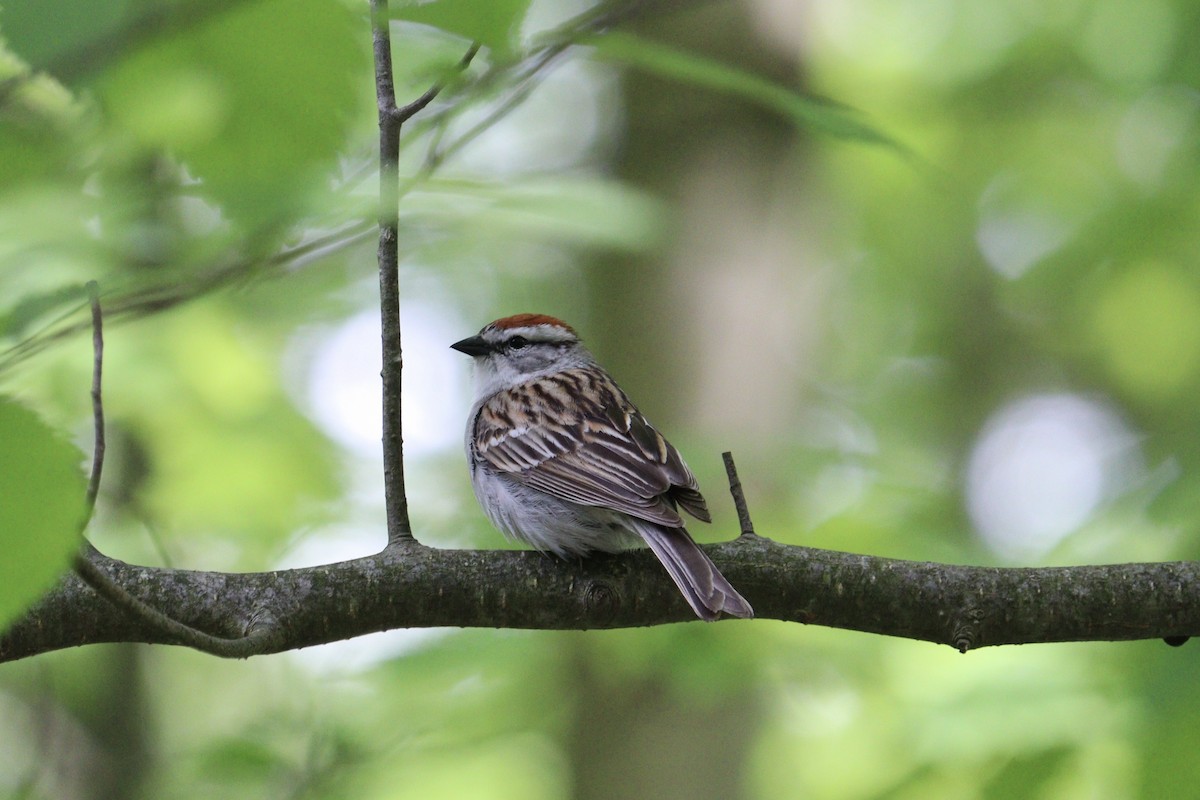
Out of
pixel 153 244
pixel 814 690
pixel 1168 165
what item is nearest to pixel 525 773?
pixel 814 690

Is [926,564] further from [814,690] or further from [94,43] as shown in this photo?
[94,43]

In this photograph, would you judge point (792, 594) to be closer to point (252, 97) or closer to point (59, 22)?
point (252, 97)

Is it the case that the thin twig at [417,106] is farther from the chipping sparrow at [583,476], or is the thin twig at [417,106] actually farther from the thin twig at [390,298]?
the chipping sparrow at [583,476]

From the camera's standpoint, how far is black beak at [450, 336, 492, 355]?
5.64m

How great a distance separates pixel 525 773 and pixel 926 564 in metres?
8.90

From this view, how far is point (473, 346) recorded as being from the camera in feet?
18.7

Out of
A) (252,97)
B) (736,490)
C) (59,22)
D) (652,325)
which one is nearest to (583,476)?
(736,490)

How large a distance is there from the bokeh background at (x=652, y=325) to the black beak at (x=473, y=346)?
18.7 inches

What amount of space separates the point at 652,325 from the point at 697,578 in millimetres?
5607

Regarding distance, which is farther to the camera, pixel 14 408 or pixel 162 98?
pixel 162 98

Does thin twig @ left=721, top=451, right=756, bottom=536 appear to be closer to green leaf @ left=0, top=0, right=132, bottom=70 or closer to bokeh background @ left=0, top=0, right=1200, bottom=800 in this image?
bokeh background @ left=0, top=0, right=1200, bottom=800

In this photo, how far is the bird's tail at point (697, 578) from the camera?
10.3 feet

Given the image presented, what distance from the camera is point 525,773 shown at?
11.3 m

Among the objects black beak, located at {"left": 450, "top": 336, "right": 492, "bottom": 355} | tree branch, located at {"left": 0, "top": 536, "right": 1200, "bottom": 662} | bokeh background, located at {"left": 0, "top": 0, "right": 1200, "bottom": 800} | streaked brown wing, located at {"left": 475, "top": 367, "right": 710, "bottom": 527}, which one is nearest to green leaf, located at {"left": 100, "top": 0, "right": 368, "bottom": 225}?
bokeh background, located at {"left": 0, "top": 0, "right": 1200, "bottom": 800}
